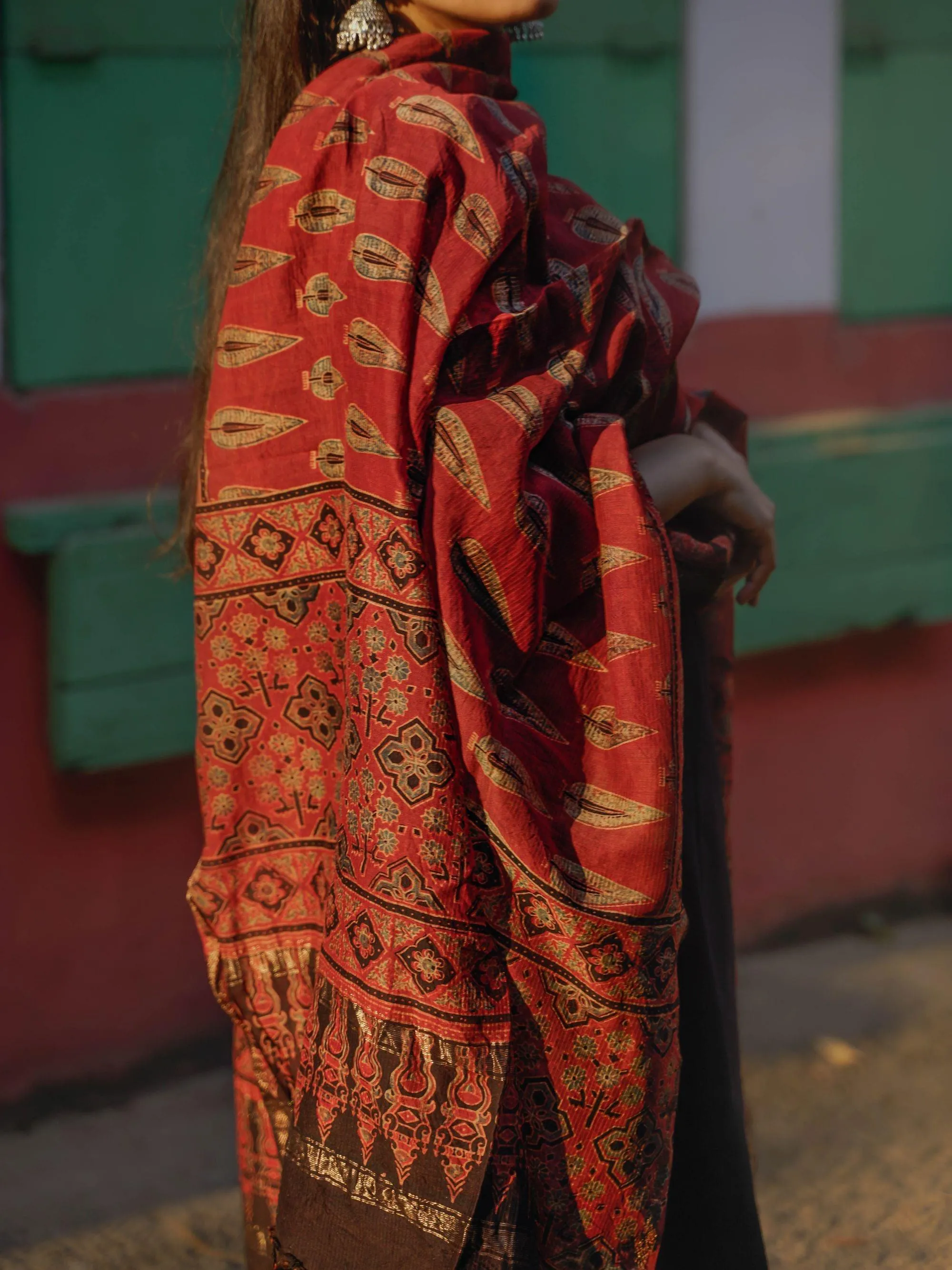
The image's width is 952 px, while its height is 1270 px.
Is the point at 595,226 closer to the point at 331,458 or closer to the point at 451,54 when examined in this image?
the point at 451,54

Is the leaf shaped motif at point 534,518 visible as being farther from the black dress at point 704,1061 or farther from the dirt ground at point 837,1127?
the dirt ground at point 837,1127

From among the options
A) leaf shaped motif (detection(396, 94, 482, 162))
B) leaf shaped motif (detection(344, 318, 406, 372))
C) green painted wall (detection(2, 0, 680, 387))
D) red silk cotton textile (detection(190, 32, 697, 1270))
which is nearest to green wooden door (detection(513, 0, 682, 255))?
green painted wall (detection(2, 0, 680, 387))

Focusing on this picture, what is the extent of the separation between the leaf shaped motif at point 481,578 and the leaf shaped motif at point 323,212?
0.35 metres

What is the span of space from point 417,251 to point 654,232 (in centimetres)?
204

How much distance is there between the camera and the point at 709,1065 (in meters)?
1.80

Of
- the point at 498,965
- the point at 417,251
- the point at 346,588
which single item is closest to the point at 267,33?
the point at 417,251

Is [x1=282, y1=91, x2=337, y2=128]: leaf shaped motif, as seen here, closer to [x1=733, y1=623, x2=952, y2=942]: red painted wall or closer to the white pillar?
the white pillar

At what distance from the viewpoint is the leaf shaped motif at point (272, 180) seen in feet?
5.15

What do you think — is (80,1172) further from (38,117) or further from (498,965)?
(38,117)

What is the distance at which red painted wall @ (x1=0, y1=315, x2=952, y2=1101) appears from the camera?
2.81 metres

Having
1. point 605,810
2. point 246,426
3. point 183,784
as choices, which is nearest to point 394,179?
point 246,426

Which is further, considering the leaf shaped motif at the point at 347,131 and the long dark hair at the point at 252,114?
the long dark hair at the point at 252,114

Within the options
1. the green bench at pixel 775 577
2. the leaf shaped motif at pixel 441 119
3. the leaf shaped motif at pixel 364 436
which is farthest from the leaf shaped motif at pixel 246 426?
the green bench at pixel 775 577

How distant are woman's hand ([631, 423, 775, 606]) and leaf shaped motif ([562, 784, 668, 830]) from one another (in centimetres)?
33
